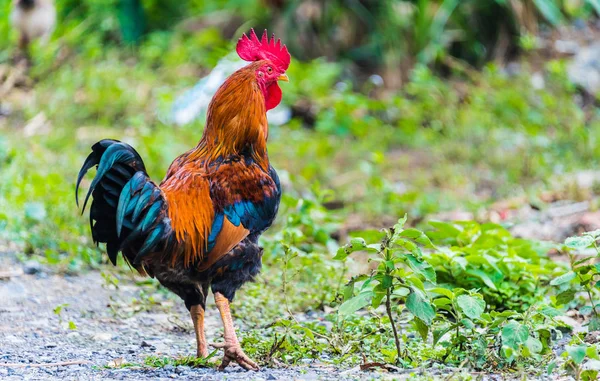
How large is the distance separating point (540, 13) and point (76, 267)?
9011 millimetres

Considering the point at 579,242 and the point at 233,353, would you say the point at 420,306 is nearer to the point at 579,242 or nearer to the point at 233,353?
the point at 579,242

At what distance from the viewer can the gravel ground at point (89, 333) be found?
3.44 m

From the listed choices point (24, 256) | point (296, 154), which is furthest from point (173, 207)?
point (296, 154)

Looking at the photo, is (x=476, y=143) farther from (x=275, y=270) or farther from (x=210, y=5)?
(x=210, y=5)

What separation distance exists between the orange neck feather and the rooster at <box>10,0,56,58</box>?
25.8ft

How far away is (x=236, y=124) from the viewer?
400cm

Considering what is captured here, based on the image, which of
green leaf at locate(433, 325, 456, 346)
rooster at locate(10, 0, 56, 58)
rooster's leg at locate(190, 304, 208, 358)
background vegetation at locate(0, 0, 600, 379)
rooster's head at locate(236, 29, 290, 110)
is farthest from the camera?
rooster at locate(10, 0, 56, 58)

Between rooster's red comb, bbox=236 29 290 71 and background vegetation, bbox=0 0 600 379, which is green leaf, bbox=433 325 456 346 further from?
rooster's red comb, bbox=236 29 290 71

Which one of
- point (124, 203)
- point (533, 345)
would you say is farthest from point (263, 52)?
point (533, 345)

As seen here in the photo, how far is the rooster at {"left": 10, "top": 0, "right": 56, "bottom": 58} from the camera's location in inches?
433

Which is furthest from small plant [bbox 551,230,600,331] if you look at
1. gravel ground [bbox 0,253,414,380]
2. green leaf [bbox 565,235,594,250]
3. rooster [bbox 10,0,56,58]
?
rooster [bbox 10,0,56,58]

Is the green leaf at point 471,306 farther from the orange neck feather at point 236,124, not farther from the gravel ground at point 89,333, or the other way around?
the orange neck feather at point 236,124

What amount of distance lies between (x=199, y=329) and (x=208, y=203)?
624 mm

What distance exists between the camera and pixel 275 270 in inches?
217
